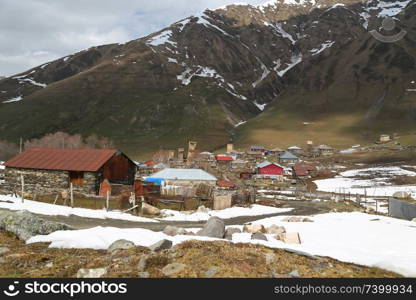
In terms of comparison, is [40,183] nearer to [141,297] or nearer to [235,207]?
[235,207]

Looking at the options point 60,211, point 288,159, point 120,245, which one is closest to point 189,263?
point 120,245

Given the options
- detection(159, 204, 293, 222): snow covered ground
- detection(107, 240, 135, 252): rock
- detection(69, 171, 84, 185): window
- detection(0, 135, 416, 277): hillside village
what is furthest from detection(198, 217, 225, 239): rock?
detection(69, 171, 84, 185): window

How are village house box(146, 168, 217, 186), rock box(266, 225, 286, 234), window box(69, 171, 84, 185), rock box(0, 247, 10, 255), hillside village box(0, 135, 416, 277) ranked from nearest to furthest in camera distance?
rock box(0, 247, 10, 255), hillside village box(0, 135, 416, 277), rock box(266, 225, 286, 234), window box(69, 171, 84, 185), village house box(146, 168, 217, 186)

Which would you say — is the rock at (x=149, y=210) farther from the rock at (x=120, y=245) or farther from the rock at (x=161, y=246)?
the rock at (x=161, y=246)

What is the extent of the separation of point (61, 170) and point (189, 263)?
125ft

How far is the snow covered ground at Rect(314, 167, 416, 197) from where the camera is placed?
75812mm

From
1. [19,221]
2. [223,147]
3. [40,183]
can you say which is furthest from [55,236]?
[223,147]

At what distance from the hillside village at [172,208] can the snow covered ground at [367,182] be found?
0.86 ft

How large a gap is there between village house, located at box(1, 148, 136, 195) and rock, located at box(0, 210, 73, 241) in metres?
27.0

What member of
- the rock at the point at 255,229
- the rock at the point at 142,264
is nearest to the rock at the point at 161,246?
the rock at the point at 142,264

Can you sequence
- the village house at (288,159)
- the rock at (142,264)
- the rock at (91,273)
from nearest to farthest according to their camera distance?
the rock at (91,273) → the rock at (142,264) → the village house at (288,159)

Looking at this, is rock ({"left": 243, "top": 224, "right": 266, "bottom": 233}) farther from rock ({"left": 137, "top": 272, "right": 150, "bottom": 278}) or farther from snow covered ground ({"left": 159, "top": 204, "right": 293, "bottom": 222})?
snow covered ground ({"left": 159, "top": 204, "right": 293, "bottom": 222})

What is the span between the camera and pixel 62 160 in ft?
150

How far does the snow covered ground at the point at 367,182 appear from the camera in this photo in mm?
75812
